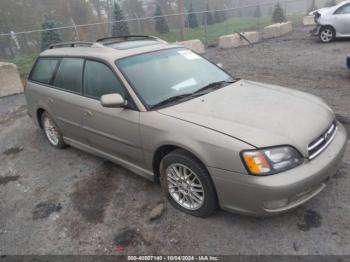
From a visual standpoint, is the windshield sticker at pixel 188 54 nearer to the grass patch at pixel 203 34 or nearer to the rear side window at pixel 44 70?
the rear side window at pixel 44 70

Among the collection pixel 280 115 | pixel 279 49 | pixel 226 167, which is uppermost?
pixel 280 115

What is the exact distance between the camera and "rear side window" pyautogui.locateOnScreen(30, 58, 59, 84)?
15.5 feet

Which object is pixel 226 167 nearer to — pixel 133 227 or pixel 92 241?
pixel 133 227

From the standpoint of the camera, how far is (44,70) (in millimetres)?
4996

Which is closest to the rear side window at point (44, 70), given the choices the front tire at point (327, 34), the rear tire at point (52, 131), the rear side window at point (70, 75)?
the rear side window at point (70, 75)

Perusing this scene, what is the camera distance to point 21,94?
30.5 ft

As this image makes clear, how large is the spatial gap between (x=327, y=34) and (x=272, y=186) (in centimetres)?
1227

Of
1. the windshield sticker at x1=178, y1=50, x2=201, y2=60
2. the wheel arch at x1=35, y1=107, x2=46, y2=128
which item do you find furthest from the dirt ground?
the windshield sticker at x1=178, y1=50, x2=201, y2=60

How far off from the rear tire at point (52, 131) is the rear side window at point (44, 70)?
0.56m

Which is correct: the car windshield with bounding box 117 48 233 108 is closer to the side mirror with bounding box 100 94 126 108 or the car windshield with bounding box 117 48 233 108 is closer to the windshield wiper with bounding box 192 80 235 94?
the windshield wiper with bounding box 192 80 235 94

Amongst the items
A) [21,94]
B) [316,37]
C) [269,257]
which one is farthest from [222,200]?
[316,37]

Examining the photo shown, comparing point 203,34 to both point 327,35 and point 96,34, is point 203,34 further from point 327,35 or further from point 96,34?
point 327,35

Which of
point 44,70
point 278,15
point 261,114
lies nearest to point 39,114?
point 44,70

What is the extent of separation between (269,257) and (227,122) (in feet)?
3.94
